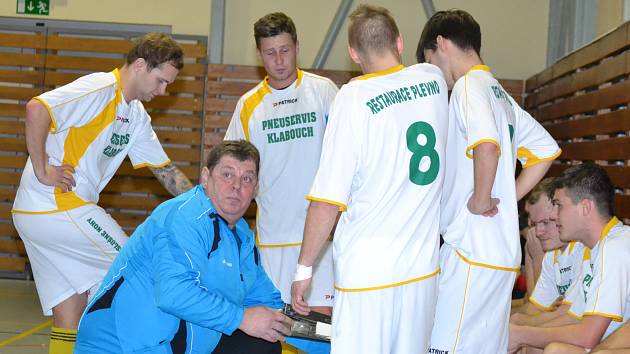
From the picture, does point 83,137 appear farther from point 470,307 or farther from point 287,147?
point 470,307

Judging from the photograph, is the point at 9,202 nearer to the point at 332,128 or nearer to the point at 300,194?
the point at 300,194

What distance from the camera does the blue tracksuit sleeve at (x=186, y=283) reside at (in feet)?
10.2

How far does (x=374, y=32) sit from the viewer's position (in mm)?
3510

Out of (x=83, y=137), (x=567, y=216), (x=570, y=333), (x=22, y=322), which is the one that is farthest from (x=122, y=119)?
(x=22, y=322)

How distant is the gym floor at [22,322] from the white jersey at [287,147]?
2468 millimetres

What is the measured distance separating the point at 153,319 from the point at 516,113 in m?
2.13

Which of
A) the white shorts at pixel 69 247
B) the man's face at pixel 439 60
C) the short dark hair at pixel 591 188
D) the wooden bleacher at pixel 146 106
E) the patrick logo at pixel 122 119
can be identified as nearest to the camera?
the man's face at pixel 439 60

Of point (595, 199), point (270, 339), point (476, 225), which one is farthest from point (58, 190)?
point (595, 199)

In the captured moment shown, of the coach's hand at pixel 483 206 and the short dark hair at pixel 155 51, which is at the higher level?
the short dark hair at pixel 155 51

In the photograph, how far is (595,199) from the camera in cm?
406

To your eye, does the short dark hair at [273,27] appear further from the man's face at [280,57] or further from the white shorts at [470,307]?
the white shorts at [470,307]

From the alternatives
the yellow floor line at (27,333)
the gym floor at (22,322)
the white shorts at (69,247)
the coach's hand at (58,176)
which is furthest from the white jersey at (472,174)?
the yellow floor line at (27,333)

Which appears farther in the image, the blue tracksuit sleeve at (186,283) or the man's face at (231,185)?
the man's face at (231,185)

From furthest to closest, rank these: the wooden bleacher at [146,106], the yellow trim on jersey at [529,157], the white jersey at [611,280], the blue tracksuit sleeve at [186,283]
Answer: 1. the wooden bleacher at [146,106]
2. the yellow trim on jersey at [529,157]
3. the white jersey at [611,280]
4. the blue tracksuit sleeve at [186,283]
